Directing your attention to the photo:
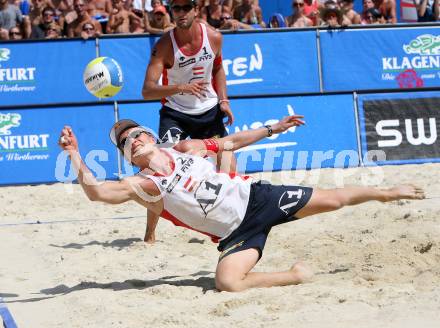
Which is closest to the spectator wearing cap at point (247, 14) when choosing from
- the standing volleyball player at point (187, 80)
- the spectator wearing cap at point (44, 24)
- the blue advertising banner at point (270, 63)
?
the blue advertising banner at point (270, 63)

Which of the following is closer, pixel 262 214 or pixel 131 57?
pixel 262 214

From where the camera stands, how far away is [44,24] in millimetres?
11195

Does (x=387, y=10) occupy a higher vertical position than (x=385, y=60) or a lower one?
higher

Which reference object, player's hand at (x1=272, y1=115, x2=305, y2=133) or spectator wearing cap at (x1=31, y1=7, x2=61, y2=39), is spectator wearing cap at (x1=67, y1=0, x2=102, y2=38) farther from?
player's hand at (x1=272, y1=115, x2=305, y2=133)

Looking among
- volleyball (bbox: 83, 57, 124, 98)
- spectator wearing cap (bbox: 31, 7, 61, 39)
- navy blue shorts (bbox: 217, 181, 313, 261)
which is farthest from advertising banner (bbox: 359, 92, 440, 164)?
navy blue shorts (bbox: 217, 181, 313, 261)

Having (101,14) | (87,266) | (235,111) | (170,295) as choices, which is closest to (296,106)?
(235,111)

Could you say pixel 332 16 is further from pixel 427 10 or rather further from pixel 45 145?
pixel 45 145

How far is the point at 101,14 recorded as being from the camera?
11.6 m

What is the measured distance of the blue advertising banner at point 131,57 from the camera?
1039cm

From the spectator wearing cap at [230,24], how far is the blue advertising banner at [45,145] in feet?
7.74

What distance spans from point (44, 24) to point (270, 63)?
10.6 ft

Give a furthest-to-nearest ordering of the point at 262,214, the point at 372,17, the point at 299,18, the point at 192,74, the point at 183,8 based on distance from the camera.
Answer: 1. the point at 372,17
2. the point at 299,18
3. the point at 192,74
4. the point at 183,8
5. the point at 262,214

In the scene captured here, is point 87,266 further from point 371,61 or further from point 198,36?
point 371,61

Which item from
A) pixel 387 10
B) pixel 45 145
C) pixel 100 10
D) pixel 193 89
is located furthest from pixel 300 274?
pixel 387 10
